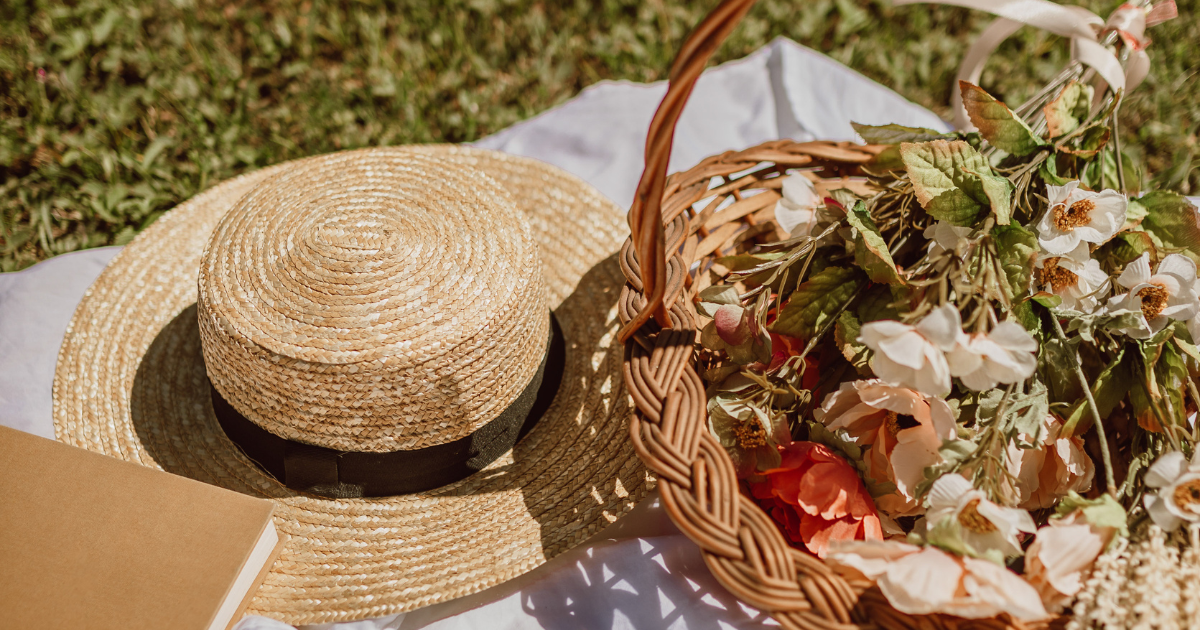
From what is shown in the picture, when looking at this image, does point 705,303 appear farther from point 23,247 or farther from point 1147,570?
point 23,247

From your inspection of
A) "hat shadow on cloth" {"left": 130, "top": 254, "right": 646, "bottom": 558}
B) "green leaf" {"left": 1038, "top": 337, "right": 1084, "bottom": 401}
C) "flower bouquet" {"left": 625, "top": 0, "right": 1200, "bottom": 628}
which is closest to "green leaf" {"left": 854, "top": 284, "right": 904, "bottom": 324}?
"flower bouquet" {"left": 625, "top": 0, "right": 1200, "bottom": 628}

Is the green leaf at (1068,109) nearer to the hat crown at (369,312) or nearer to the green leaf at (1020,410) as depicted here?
the green leaf at (1020,410)

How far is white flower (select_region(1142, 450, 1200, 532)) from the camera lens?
90 centimetres

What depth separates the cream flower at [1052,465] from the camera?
1059mm

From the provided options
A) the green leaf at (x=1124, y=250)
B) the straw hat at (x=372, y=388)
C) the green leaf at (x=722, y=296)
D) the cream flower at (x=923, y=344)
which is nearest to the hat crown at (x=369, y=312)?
the straw hat at (x=372, y=388)

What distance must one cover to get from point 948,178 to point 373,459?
94 cm

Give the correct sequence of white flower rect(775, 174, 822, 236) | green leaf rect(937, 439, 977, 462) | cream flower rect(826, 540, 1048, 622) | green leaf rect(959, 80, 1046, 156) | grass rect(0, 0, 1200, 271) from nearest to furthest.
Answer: cream flower rect(826, 540, 1048, 622) < green leaf rect(937, 439, 977, 462) < green leaf rect(959, 80, 1046, 156) < white flower rect(775, 174, 822, 236) < grass rect(0, 0, 1200, 271)

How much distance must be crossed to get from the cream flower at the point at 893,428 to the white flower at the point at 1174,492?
0.24 meters

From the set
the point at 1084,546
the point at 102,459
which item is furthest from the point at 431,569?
the point at 1084,546

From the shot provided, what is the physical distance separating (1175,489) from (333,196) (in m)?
1.23

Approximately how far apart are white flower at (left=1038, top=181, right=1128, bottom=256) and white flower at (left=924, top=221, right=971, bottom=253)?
0.14m

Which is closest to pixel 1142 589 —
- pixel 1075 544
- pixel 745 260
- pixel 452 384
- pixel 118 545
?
pixel 1075 544

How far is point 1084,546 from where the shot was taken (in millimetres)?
892

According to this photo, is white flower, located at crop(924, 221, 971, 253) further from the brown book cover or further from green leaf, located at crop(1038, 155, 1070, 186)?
the brown book cover
